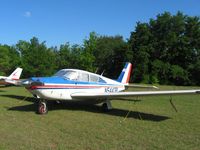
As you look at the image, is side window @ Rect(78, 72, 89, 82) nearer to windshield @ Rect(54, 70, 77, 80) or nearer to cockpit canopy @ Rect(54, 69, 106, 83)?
cockpit canopy @ Rect(54, 69, 106, 83)

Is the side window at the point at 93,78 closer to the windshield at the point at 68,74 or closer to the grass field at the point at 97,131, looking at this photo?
the windshield at the point at 68,74

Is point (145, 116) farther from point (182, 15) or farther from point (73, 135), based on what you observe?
point (182, 15)

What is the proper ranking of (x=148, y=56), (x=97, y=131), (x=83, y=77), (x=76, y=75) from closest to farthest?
(x=97, y=131) → (x=76, y=75) → (x=83, y=77) → (x=148, y=56)

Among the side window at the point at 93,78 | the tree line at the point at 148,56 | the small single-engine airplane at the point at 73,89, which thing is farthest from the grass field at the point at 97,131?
the tree line at the point at 148,56

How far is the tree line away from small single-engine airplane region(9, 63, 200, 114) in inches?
1626

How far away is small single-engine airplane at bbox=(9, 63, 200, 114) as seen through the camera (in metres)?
10.5

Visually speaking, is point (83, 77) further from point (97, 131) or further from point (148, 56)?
point (148, 56)

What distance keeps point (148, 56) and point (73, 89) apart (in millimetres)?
45558

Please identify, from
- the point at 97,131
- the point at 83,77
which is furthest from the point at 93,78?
the point at 97,131

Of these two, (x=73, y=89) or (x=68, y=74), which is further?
(x=68, y=74)

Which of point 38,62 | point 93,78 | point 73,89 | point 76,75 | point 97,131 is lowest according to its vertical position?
point 97,131

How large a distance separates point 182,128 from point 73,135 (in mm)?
3353

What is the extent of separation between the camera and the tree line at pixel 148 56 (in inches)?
→ 2148

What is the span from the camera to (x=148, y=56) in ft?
183
